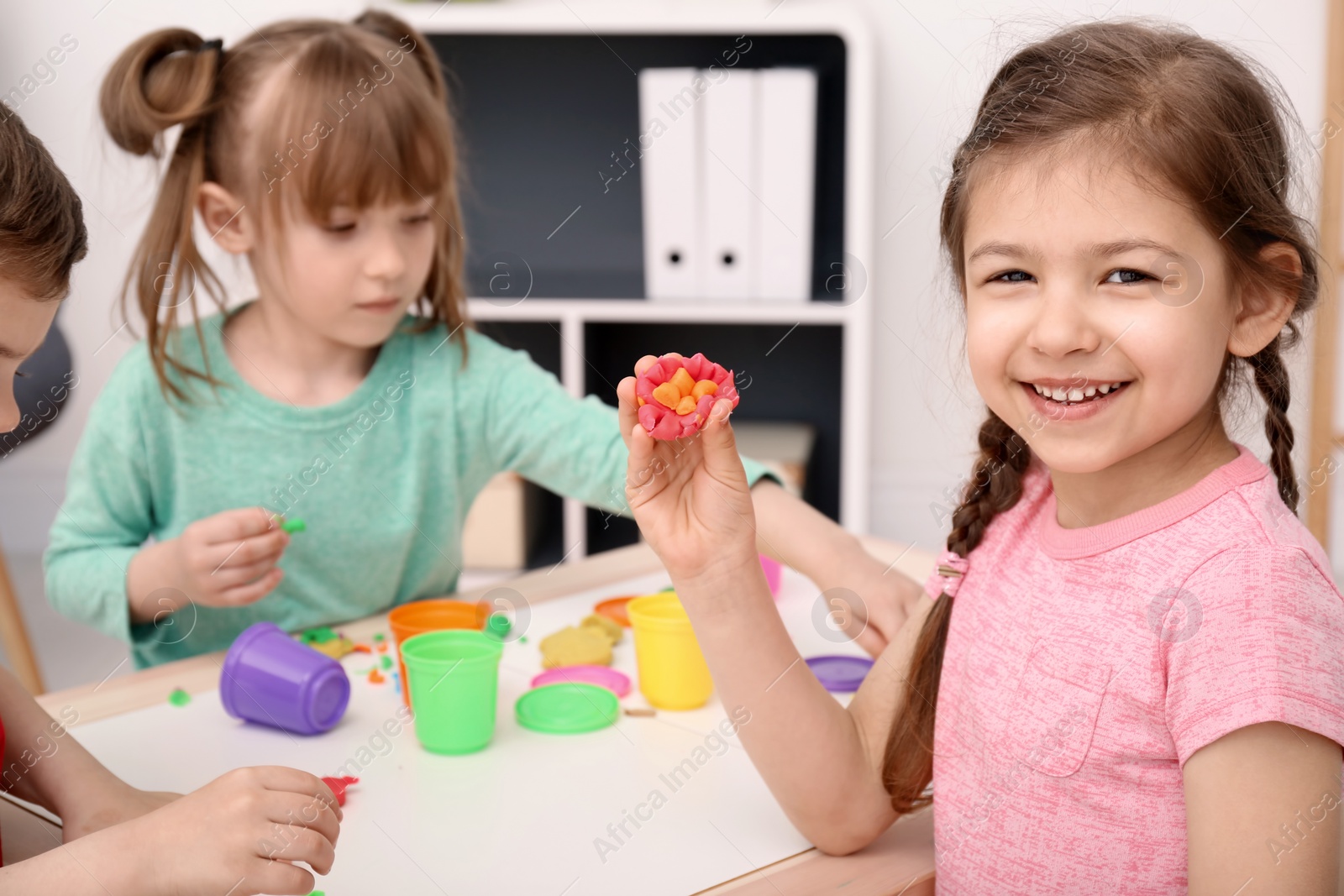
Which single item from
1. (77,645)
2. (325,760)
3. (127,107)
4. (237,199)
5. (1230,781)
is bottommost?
(77,645)

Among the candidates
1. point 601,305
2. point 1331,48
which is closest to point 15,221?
point 601,305

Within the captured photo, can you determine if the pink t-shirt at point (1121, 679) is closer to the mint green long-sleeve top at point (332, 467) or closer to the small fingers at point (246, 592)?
the mint green long-sleeve top at point (332, 467)

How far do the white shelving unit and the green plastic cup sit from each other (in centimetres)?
154

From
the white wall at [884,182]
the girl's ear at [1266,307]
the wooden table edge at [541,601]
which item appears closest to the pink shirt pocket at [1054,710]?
the wooden table edge at [541,601]

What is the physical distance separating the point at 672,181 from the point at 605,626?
1.37 metres

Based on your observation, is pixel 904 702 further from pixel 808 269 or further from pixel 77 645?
pixel 77 645

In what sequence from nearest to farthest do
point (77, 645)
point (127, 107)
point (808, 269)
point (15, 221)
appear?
point (15, 221)
point (127, 107)
point (808, 269)
point (77, 645)

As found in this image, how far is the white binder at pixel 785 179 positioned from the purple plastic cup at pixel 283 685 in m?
1.57

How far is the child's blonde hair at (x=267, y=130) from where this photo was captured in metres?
1.26

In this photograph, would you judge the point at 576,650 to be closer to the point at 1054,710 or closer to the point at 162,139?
the point at 1054,710

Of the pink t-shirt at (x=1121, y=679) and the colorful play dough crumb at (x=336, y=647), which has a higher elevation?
the pink t-shirt at (x=1121, y=679)

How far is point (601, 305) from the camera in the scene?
237 centimetres

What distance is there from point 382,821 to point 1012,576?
45cm

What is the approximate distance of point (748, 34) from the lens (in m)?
2.38
